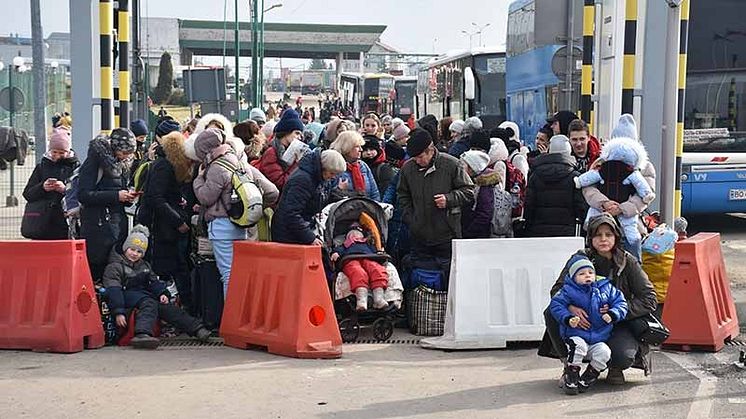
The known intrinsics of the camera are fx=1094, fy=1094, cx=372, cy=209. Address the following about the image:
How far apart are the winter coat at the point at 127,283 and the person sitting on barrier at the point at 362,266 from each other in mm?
1570

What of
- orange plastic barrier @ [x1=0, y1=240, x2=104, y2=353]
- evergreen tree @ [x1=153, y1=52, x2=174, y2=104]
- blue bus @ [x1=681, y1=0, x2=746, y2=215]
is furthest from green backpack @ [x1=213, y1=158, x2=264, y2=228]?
evergreen tree @ [x1=153, y1=52, x2=174, y2=104]

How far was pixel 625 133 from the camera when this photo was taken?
9.85 metres

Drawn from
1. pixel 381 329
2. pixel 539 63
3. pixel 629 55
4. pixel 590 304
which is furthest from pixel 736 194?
pixel 590 304

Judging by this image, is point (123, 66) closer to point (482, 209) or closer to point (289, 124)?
point (289, 124)

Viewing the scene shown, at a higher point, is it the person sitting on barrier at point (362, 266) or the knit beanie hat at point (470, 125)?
the knit beanie hat at point (470, 125)

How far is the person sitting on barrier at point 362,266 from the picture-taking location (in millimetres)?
9273

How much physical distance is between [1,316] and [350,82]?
50.4 m

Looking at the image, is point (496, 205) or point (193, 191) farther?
point (496, 205)

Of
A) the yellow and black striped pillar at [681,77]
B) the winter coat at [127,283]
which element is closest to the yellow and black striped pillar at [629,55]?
the yellow and black striped pillar at [681,77]

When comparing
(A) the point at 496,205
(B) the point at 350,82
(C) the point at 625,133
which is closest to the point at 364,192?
(A) the point at 496,205

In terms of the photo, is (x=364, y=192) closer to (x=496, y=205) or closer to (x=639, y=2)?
(x=496, y=205)

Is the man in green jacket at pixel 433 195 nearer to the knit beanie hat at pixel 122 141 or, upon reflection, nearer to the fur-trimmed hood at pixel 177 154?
the fur-trimmed hood at pixel 177 154

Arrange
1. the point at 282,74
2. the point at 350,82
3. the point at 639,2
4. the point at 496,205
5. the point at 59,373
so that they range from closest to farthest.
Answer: the point at 59,373 < the point at 496,205 < the point at 639,2 < the point at 350,82 < the point at 282,74

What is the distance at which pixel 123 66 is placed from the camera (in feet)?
38.5
